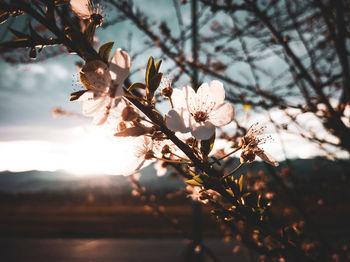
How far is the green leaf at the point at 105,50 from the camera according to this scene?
483 mm

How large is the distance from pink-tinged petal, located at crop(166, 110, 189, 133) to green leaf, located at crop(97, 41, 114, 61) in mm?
200

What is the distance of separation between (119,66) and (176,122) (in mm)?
181

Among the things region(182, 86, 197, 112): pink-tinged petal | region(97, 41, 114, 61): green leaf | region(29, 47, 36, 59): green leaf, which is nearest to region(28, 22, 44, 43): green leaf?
region(29, 47, 36, 59): green leaf

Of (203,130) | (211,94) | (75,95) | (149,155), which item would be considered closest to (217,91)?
(211,94)

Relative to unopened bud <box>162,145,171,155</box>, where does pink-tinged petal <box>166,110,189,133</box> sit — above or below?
above

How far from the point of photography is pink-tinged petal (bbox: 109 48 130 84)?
47 cm

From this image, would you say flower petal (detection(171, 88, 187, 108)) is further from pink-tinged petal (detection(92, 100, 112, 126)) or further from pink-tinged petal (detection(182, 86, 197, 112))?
pink-tinged petal (detection(92, 100, 112, 126))

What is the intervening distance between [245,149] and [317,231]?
1.09 metres

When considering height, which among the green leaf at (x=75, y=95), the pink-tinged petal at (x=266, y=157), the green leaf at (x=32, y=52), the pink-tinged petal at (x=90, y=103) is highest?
the green leaf at (x=32, y=52)

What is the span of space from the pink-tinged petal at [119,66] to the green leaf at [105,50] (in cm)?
3

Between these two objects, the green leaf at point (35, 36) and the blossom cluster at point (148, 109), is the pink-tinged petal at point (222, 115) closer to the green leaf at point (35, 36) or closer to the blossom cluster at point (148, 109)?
the blossom cluster at point (148, 109)

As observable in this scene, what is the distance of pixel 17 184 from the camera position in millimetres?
116500

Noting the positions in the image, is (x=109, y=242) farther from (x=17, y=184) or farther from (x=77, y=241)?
(x=17, y=184)

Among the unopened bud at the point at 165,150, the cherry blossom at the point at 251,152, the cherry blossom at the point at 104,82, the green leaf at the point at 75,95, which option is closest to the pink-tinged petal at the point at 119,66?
the cherry blossom at the point at 104,82
